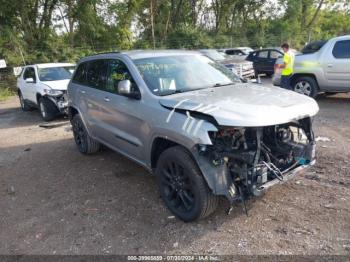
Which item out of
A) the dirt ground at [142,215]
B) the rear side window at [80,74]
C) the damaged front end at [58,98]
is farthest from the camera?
the damaged front end at [58,98]

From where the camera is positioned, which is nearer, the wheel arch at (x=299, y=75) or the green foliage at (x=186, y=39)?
the wheel arch at (x=299, y=75)

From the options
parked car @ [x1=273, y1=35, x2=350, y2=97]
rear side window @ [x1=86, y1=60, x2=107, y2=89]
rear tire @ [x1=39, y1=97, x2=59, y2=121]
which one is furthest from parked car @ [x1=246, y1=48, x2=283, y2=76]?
rear side window @ [x1=86, y1=60, x2=107, y2=89]

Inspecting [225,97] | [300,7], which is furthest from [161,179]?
[300,7]

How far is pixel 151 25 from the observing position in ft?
89.6

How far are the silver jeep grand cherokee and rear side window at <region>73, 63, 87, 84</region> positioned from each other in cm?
92

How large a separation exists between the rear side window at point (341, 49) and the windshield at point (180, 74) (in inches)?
207

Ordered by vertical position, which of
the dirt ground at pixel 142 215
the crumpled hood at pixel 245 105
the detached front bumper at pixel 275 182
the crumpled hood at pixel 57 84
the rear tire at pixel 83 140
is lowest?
the dirt ground at pixel 142 215

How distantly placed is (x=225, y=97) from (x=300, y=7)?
3838 cm

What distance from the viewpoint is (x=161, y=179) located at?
13.1ft

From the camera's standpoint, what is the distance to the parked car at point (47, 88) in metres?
9.62

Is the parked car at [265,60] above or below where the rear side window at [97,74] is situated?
below

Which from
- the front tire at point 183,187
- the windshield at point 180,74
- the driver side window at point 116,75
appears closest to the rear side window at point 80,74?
the driver side window at point 116,75

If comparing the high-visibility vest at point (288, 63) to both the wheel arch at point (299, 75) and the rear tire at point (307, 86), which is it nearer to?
the wheel arch at point (299, 75)

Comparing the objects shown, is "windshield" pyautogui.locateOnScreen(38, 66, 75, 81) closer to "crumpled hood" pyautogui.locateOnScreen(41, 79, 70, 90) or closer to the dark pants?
"crumpled hood" pyautogui.locateOnScreen(41, 79, 70, 90)
